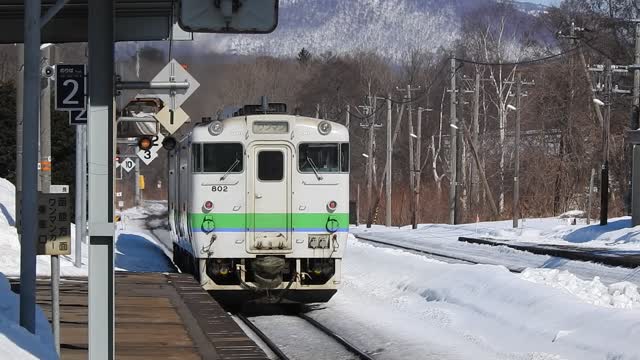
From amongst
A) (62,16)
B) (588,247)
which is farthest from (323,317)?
(588,247)

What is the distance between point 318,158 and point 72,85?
692 centimetres

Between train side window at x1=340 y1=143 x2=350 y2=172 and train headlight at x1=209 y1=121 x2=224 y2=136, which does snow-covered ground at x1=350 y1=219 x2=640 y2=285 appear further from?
train headlight at x1=209 y1=121 x2=224 y2=136

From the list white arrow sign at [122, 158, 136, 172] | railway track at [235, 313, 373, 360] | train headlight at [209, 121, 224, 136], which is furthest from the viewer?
white arrow sign at [122, 158, 136, 172]

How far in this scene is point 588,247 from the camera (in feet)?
123

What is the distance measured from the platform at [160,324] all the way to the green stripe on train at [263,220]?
3.58ft

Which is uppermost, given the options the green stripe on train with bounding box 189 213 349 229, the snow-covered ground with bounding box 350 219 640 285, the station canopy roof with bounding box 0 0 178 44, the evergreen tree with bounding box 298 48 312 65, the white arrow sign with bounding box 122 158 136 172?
the evergreen tree with bounding box 298 48 312 65

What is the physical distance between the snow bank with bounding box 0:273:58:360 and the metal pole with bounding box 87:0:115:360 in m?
0.63

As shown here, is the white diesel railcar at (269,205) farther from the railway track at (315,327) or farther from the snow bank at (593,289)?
the snow bank at (593,289)

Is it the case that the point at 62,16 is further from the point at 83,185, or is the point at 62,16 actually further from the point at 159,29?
the point at 83,185

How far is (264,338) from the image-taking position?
16.0 m

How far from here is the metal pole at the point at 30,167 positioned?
34.9ft

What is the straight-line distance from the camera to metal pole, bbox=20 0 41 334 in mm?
10625

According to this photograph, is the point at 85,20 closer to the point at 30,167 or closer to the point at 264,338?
the point at 30,167

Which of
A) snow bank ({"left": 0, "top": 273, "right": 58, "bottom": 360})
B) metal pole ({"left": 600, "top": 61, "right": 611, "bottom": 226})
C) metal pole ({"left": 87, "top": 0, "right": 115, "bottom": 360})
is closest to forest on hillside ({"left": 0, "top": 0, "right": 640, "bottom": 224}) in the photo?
metal pole ({"left": 600, "top": 61, "right": 611, "bottom": 226})
